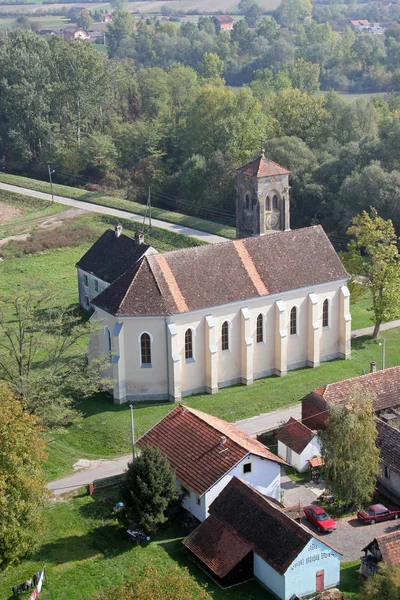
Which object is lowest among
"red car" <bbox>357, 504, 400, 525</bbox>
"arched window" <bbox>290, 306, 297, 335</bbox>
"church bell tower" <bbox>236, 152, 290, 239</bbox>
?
"red car" <bbox>357, 504, 400, 525</bbox>

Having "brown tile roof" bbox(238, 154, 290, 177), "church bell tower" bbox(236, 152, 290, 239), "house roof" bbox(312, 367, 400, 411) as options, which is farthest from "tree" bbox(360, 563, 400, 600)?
"brown tile roof" bbox(238, 154, 290, 177)

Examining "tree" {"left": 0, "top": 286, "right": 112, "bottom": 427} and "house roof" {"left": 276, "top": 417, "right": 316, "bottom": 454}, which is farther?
"tree" {"left": 0, "top": 286, "right": 112, "bottom": 427}

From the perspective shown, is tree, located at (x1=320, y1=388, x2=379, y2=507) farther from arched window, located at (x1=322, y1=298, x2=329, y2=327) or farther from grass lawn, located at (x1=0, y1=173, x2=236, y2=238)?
grass lawn, located at (x1=0, y1=173, x2=236, y2=238)

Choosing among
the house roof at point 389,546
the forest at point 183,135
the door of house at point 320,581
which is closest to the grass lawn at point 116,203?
the forest at point 183,135

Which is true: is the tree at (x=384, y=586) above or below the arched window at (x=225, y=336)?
below

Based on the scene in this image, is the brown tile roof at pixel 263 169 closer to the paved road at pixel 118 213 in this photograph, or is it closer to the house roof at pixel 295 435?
the house roof at pixel 295 435

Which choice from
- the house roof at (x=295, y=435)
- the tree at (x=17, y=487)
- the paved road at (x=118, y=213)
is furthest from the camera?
the paved road at (x=118, y=213)
